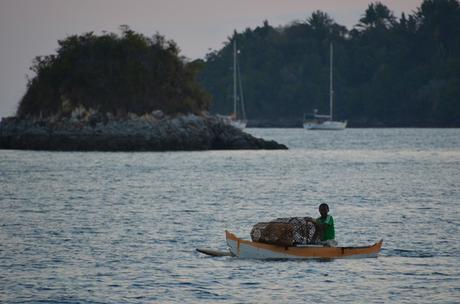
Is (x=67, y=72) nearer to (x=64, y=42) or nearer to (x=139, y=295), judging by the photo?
(x=64, y=42)

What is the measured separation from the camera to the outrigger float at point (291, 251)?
29.2 meters

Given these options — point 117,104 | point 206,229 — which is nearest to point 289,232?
point 206,229

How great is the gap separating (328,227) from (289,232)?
106 centimetres

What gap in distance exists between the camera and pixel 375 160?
296 feet

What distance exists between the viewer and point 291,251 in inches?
1148

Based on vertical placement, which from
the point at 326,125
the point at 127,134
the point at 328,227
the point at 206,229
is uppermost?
the point at 326,125

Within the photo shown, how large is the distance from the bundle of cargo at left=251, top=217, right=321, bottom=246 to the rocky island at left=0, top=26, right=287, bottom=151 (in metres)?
65.5

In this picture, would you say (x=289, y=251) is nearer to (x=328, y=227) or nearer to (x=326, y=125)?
(x=328, y=227)

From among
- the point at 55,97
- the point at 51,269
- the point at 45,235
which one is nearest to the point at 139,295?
the point at 51,269

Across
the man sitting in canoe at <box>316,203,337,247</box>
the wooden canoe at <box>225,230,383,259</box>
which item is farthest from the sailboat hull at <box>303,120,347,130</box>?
the man sitting in canoe at <box>316,203,337,247</box>

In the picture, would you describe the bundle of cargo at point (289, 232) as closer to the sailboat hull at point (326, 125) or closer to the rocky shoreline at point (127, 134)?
the rocky shoreline at point (127, 134)

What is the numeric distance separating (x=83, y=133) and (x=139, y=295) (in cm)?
7371

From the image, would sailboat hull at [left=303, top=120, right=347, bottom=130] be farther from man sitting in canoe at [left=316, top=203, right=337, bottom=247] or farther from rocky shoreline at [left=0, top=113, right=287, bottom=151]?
man sitting in canoe at [left=316, top=203, right=337, bottom=247]

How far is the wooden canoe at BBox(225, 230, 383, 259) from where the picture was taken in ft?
95.7
